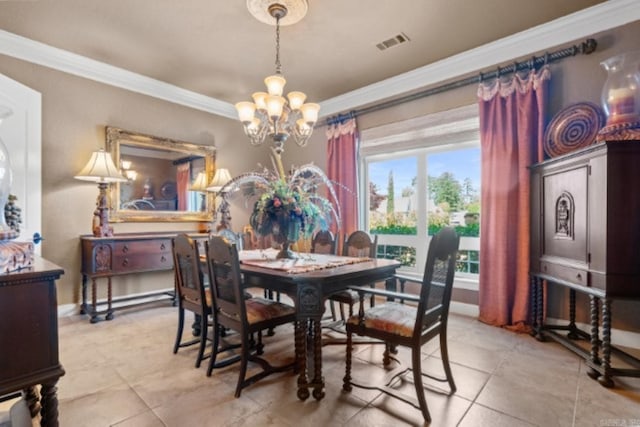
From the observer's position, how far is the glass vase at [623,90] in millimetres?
2213

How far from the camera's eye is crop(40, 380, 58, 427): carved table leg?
44.0 inches

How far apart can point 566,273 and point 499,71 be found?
2.01 meters

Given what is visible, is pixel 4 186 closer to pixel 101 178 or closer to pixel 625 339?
pixel 101 178

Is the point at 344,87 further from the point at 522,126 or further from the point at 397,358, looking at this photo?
the point at 397,358

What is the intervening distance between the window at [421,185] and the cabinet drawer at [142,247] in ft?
8.38

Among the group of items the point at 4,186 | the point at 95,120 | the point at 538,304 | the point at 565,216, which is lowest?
the point at 538,304

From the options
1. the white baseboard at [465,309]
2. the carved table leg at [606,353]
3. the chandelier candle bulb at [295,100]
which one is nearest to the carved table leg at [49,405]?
the chandelier candle bulb at [295,100]

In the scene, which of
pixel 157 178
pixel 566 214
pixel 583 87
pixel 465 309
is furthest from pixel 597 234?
pixel 157 178

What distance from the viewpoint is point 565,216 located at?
247 cm

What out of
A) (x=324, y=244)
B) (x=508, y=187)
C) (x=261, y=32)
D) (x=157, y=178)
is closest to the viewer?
(x=261, y=32)

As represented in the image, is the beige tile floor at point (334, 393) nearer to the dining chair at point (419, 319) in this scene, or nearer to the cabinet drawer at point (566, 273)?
the dining chair at point (419, 319)

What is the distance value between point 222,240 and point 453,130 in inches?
112

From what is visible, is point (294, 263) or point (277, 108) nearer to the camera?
point (294, 263)

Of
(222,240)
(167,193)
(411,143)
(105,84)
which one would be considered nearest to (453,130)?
(411,143)
